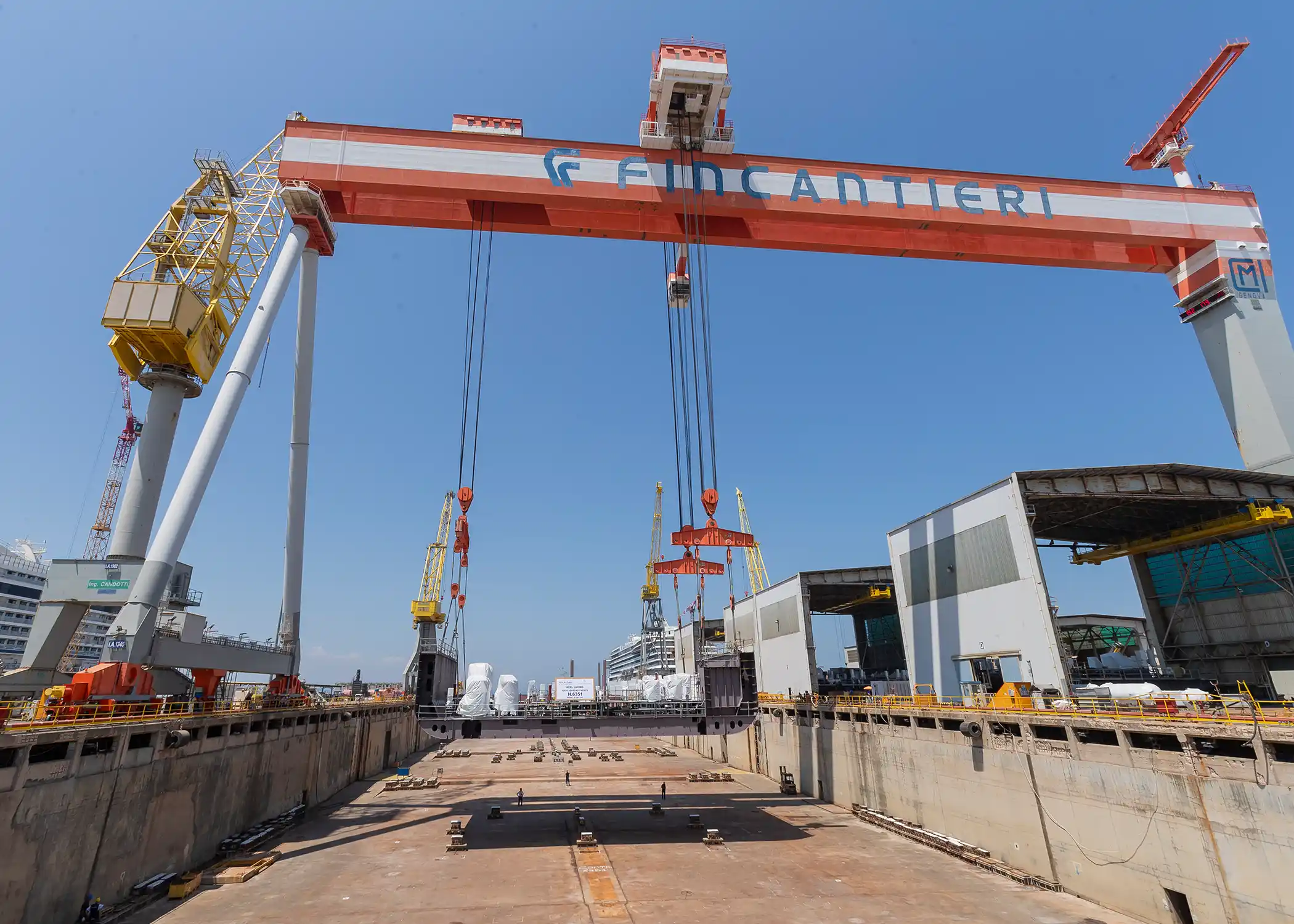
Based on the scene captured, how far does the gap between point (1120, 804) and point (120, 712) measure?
26405 mm

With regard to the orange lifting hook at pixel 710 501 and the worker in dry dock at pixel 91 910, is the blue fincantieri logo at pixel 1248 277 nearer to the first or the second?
the orange lifting hook at pixel 710 501

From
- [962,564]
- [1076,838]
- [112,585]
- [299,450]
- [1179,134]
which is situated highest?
[1179,134]

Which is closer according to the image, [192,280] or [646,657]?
[192,280]

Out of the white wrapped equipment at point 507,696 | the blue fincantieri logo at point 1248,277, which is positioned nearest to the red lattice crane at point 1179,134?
the blue fincantieri logo at point 1248,277

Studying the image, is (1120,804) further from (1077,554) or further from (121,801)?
(121,801)

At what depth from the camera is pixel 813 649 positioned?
36.3 m

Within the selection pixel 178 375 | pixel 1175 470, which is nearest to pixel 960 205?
pixel 1175 470

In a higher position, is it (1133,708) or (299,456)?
(299,456)

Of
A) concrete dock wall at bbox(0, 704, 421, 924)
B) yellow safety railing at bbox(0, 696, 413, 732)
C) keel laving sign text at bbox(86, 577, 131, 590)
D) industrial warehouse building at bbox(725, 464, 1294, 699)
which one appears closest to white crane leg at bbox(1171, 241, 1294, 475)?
industrial warehouse building at bbox(725, 464, 1294, 699)

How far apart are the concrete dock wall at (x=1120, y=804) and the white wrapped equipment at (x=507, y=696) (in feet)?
48.7

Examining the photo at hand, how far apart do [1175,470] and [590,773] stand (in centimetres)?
3616

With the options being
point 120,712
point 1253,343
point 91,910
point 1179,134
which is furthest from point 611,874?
point 1179,134

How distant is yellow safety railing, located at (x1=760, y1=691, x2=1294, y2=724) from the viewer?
520 inches

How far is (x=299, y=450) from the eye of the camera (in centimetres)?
3067
